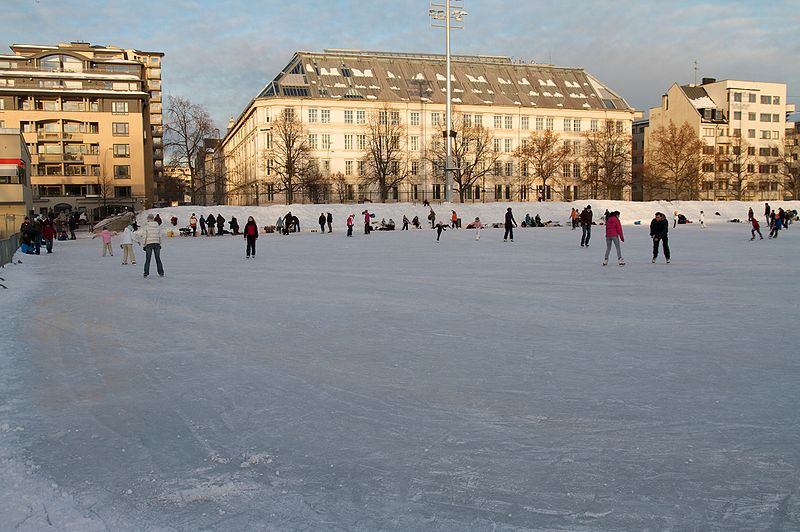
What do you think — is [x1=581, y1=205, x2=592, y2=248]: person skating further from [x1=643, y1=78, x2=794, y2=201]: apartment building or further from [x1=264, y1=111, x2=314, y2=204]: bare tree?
[x1=643, y1=78, x2=794, y2=201]: apartment building

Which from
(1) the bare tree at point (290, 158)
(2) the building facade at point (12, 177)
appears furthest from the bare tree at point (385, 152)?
(2) the building facade at point (12, 177)

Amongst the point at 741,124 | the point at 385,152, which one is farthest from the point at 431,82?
the point at 741,124

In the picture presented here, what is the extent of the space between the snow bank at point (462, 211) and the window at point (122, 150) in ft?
81.2

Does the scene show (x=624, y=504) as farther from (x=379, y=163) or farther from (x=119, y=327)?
(x=379, y=163)

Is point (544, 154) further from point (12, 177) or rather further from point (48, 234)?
point (48, 234)

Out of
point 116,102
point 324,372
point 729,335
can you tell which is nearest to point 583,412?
point 324,372

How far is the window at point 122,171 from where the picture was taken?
229ft

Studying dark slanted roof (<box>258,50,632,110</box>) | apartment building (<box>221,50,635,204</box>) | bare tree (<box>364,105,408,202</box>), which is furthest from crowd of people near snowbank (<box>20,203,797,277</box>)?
dark slanted roof (<box>258,50,632,110</box>)

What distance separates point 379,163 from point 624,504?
62028 mm

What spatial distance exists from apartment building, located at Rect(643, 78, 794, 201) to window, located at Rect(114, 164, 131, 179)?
61120 millimetres

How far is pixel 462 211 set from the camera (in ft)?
170

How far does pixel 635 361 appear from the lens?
7137 millimetres

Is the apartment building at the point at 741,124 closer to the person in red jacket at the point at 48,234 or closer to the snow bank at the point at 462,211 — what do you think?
the snow bank at the point at 462,211

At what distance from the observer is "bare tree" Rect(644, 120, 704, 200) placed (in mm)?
70062
